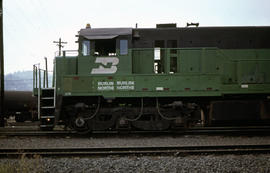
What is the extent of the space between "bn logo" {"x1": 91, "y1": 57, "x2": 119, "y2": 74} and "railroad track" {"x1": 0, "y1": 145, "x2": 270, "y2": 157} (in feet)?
9.11

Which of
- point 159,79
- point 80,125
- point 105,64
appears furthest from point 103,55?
point 80,125

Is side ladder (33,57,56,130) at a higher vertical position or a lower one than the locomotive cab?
lower

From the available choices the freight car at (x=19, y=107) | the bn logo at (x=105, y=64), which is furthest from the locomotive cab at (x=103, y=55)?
the freight car at (x=19, y=107)

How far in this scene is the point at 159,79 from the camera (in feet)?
23.9

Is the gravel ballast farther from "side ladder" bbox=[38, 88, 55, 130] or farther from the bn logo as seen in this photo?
the bn logo

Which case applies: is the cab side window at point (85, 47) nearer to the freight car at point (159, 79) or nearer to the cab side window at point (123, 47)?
the freight car at point (159, 79)

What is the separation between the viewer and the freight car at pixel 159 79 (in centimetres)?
732

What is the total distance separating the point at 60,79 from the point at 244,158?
5710 millimetres

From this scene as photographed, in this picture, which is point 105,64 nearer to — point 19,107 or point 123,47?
point 123,47

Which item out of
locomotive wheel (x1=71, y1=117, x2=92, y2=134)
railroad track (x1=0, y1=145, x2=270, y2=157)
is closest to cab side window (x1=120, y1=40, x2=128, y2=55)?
locomotive wheel (x1=71, y1=117, x2=92, y2=134)

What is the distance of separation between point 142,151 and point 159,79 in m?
2.72

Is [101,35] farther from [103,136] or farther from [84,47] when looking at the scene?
[103,136]

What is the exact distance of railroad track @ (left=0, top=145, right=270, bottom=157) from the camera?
5.11 meters

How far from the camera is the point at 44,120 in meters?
7.39
